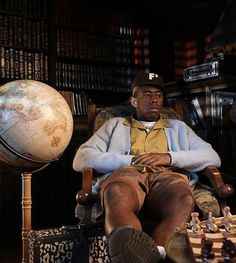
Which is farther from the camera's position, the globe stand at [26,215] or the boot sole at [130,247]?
the globe stand at [26,215]

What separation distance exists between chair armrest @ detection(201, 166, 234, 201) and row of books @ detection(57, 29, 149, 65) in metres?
2.25

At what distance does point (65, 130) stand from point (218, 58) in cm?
176

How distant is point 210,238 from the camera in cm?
164

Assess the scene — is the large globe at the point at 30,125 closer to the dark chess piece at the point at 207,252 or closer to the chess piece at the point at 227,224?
the chess piece at the point at 227,224

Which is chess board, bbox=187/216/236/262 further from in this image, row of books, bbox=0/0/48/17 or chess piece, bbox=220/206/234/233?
row of books, bbox=0/0/48/17

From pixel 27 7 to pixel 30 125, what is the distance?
7.69ft

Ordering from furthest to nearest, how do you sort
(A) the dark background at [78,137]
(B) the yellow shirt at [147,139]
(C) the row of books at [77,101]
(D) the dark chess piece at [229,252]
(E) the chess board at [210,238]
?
(C) the row of books at [77,101] → (A) the dark background at [78,137] → (B) the yellow shirt at [147,139] → (E) the chess board at [210,238] → (D) the dark chess piece at [229,252]

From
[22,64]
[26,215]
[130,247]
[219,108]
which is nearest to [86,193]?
[26,215]

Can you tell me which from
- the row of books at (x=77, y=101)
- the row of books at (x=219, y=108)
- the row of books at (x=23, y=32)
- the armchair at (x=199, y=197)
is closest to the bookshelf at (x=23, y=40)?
the row of books at (x=23, y=32)

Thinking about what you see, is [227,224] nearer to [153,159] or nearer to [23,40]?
[153,159]

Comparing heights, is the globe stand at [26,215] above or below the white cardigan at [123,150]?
below

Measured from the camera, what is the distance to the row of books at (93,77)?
4418mm

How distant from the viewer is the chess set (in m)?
1.36

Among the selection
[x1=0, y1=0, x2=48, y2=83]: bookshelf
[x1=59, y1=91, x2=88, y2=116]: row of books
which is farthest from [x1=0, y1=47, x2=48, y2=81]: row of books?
[x1=59, y1=91, x2=88, y2=116]: row of books
